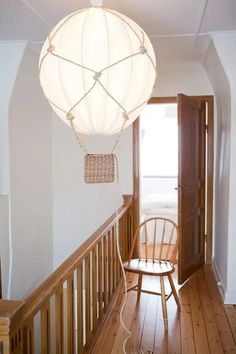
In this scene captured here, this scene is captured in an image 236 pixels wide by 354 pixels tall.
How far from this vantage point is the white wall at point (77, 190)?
417cm

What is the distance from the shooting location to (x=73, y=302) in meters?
1.88

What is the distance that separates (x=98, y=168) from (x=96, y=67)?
0.48 m

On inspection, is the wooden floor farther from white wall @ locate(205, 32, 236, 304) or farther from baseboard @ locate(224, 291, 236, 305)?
white wall @ locate(205, 32, 236, 304)

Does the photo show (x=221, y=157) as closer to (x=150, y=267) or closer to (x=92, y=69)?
(x=150, y=267)

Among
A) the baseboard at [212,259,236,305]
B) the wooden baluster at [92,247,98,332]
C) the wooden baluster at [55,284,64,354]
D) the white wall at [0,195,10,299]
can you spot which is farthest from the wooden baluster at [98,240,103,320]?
the baseboard at [212,259,236,305]

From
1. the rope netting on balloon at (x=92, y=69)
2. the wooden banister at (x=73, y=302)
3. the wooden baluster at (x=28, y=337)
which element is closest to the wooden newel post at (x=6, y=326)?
the wooden banister at (x=73, y=302)

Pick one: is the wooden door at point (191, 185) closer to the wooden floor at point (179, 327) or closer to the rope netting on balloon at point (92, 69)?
the wooden floor at point (179, 327)

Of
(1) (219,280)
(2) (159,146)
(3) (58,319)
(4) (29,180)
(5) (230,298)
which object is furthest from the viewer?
(2) (159,146)

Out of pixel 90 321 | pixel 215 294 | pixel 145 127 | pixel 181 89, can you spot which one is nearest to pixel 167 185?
pixel 145 127

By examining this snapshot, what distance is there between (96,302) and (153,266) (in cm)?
67

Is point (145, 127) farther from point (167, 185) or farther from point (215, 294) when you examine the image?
point (215, 294)

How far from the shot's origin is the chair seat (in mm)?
2766

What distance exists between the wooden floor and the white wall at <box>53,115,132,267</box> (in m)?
1.23

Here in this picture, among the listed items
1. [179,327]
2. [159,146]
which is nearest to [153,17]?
[179,327]
